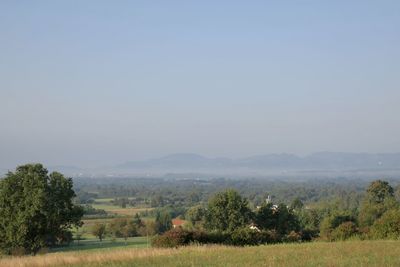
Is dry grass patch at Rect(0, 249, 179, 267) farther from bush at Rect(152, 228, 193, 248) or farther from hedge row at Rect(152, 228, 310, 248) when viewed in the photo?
hedge row at Rect(152, 228, 310, 248)

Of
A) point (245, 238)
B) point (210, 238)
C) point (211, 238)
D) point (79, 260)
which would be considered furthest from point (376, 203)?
point (79, 260)

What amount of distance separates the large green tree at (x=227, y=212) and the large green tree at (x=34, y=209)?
1961 centimetres

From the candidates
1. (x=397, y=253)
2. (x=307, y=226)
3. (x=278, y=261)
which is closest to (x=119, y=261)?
(x=278, y=261)

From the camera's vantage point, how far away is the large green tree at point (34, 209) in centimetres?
4234

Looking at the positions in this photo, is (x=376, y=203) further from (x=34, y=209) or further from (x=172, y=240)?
(x=172, y=240)

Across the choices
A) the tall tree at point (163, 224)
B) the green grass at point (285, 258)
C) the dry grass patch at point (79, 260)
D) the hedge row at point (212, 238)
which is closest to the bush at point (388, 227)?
the hedge row at point (212, 238)

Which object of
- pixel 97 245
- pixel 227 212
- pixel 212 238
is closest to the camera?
pixel 212 238

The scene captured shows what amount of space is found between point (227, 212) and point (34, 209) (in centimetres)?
2572

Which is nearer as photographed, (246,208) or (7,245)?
(7,245)

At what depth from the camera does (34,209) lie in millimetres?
41812

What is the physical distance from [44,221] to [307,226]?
44.6 meters

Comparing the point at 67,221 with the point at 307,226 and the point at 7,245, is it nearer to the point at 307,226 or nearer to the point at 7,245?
the point at 7,245

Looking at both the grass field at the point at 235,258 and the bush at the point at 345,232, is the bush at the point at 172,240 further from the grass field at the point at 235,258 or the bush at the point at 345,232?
the bush at the point at 345,232

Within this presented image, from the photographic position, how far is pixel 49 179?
45.4m
